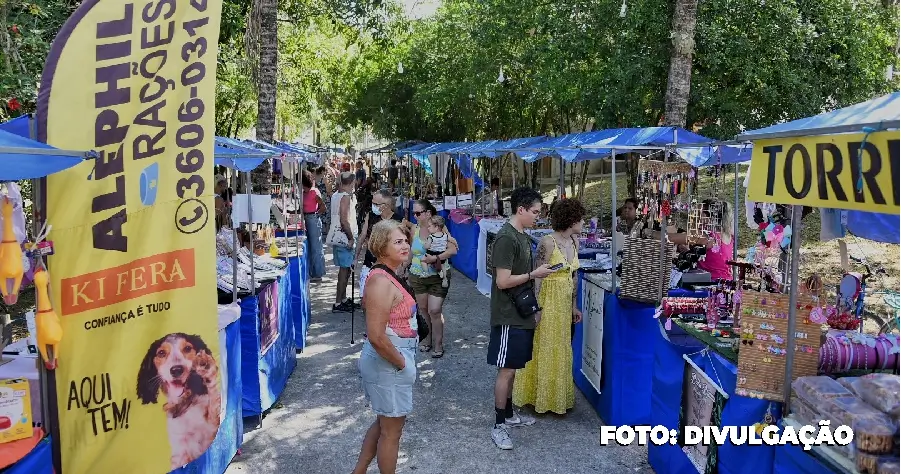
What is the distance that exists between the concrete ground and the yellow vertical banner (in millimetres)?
1815

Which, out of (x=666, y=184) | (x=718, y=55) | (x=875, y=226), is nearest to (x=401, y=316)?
(x=666, y=184)

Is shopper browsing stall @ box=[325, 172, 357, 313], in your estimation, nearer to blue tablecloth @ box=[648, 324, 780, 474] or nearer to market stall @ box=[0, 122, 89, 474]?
blue tablecloth @ box=[648, 324, 780, 474]

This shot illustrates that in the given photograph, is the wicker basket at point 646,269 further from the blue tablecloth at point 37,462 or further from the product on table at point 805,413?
the blue tablecloth at point 37,462

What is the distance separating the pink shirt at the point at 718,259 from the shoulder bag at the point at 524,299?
197cm

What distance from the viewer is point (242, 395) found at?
5.58 metres

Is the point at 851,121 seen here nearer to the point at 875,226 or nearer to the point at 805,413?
the point at 805,413

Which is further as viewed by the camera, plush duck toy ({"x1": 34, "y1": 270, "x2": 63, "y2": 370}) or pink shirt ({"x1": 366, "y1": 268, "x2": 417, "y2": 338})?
pink shirt ({"x1": 366, "y1": 268, "x2": 417, "y2": 338})

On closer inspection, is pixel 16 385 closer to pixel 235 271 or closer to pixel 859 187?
pixel 235 271

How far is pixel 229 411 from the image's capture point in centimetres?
486

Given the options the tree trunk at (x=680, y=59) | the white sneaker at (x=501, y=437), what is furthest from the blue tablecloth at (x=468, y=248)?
the white sneaker at (x=501, y=437)

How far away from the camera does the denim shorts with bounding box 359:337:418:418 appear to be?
4098 millimetres

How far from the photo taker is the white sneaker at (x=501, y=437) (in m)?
5.30

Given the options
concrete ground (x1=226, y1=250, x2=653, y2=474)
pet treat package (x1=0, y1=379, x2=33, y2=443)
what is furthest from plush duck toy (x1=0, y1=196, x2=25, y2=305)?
concrete ground (x1=226, y1=250, x2=653, y2=474)

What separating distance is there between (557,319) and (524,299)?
1.93ft
